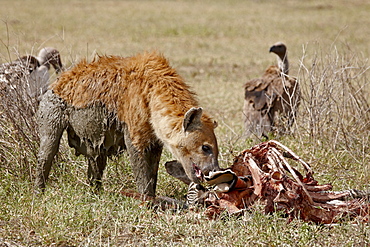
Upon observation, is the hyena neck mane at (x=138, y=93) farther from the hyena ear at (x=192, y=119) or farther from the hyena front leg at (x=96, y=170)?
the hyena front leg at (x=96, y=170)

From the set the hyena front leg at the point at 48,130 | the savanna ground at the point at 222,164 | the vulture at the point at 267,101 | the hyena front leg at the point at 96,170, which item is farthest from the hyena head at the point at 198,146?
the vulture at the point at 267,101

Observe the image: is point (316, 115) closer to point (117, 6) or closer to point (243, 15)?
point (243, 15)

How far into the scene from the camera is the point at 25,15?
20219mm

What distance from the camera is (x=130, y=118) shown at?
186 inches

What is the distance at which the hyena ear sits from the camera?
14.1 feet

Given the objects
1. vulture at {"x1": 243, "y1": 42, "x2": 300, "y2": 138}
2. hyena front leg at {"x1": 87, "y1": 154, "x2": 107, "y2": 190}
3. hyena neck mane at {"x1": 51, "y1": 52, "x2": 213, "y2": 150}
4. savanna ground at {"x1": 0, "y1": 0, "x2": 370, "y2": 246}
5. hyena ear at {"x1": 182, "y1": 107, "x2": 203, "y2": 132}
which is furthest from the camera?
vulture at {"x1": 243, "y1": 42, "x2": 300, "y2": 138}

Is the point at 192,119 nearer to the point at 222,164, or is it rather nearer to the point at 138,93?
the point at 138,93

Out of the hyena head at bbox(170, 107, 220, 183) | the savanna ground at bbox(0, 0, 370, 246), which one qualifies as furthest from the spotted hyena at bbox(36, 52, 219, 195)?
the savanna ground at bbox(0, 0, 370, 246)

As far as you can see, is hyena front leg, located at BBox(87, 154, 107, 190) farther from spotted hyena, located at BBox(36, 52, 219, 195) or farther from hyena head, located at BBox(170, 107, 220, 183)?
hyena head, located at BBox(170, 107, 220, 183)

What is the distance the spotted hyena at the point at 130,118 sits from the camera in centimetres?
451

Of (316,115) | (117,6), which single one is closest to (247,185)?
(316,115)

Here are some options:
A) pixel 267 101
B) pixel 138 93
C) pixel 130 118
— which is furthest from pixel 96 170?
pixel 267 101

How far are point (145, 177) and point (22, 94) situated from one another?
188 centimetres

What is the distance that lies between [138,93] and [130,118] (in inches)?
8.6
